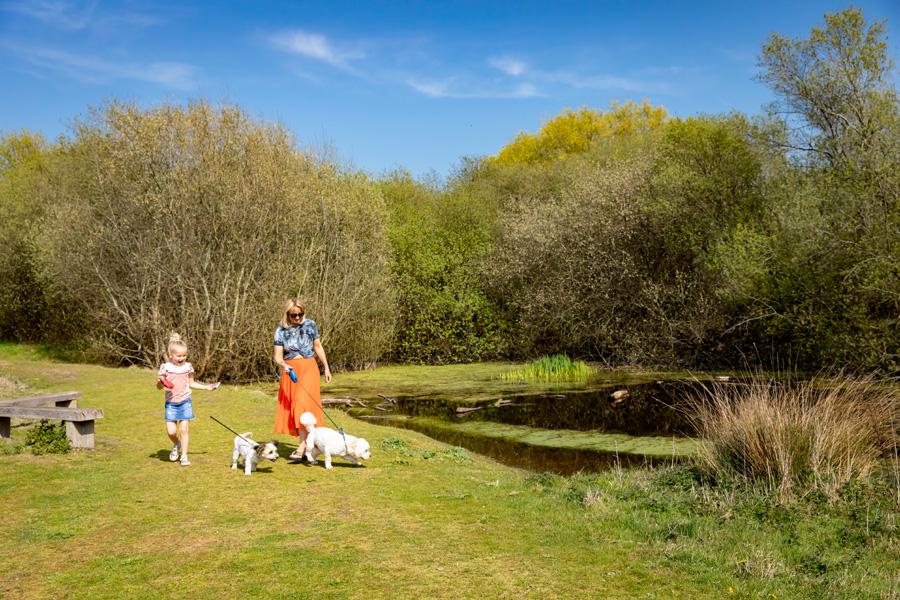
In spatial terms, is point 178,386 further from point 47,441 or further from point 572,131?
point 572,131

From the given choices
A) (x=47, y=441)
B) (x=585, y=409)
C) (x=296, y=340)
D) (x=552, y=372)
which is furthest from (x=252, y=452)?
(x=552, y=372)

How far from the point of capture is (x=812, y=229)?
21328 mm

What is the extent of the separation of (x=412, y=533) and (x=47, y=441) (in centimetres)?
606

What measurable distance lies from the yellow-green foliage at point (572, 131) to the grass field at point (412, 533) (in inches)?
2017

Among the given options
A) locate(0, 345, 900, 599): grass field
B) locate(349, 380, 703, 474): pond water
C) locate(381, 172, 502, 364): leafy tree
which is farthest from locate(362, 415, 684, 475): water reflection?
locate(381, 172, 502, 364): leafy tree

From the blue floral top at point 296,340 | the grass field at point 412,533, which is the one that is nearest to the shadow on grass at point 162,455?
the grass field at point 412,533

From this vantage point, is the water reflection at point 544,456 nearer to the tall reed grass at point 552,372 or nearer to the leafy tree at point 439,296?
the tall reed grass at point 552,372

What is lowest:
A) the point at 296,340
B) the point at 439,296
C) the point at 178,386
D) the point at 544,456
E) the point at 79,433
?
the point at 544,456

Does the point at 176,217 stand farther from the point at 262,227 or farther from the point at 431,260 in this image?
the point at 431,260

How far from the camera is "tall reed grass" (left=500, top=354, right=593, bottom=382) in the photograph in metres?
26.0

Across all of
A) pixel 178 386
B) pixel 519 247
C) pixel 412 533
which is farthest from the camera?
pixel 519 247

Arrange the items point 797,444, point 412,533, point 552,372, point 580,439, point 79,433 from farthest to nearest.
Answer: point 552,372 → point 580,439 → point 79,433 → point 797,444 → point 412,533

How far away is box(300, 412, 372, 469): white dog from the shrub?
10.9 ft

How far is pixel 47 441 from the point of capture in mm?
10531
